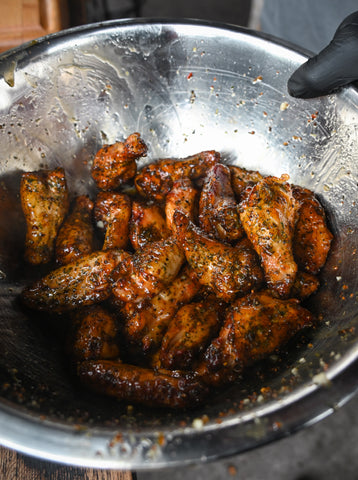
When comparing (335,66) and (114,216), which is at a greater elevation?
(335,66)

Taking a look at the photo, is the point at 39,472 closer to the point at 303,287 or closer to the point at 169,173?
the point at 303,287

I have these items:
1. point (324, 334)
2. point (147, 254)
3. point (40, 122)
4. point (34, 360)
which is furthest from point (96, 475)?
point (40, 122)

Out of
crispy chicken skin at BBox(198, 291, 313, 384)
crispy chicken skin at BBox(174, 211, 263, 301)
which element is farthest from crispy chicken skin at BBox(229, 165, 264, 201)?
crispy chicken skin at BBox(198, 291, 313, 384)

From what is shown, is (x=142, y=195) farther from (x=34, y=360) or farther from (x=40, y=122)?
(x=34, y=360)

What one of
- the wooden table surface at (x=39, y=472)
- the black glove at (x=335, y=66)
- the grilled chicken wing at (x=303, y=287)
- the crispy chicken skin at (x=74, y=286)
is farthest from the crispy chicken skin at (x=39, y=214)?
the black glove at (x=335, y=66)

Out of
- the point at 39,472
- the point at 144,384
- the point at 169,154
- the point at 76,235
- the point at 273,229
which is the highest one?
the point at 169,154

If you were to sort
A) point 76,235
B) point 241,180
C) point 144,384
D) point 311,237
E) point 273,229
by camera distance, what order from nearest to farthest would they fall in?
point 144,384 < point 273,229 < point 311,237 < point 76,235 < point 241,180

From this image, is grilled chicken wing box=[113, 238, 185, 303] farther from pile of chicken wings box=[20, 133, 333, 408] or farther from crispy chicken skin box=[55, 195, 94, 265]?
crispy chicken skin box=[55, 195, 94, 265]

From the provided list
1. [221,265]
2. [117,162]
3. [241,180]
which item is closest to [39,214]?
[117,162]

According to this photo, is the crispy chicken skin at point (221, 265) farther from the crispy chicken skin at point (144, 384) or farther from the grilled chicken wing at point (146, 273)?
the crispy chicken skin at point (144, 384)
